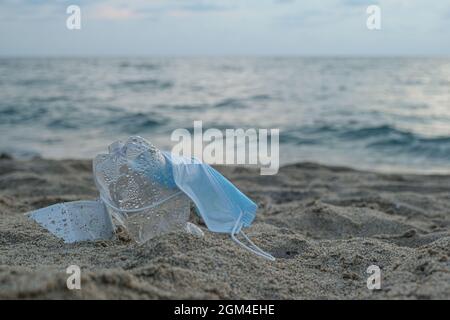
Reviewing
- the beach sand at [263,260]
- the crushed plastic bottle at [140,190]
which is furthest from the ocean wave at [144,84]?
the crushed plastic bottle at [140,190]

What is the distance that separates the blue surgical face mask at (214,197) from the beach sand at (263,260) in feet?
0.43

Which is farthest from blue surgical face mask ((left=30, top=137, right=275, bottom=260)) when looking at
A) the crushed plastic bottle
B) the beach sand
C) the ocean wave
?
the ocean wave

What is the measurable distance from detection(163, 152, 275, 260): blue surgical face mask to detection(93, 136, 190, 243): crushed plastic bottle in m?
0.08

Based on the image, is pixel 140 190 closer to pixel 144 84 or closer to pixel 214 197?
pixel 214 197

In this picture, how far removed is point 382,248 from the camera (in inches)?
122

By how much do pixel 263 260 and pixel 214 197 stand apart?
396 millimetres

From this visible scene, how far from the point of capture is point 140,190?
2748mm

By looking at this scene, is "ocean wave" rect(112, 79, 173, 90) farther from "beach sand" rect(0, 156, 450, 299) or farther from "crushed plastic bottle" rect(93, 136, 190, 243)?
"crushed plastic bottle" rect(93, 136, 190, 243)

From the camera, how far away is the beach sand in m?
2.09

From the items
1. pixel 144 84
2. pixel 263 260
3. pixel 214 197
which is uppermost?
pixel 144 84

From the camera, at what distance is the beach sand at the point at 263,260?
2.09 m

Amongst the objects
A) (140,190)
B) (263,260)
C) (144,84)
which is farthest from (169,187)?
(144,84)

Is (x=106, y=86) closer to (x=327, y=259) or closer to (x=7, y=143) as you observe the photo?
(x=7, y=143)
